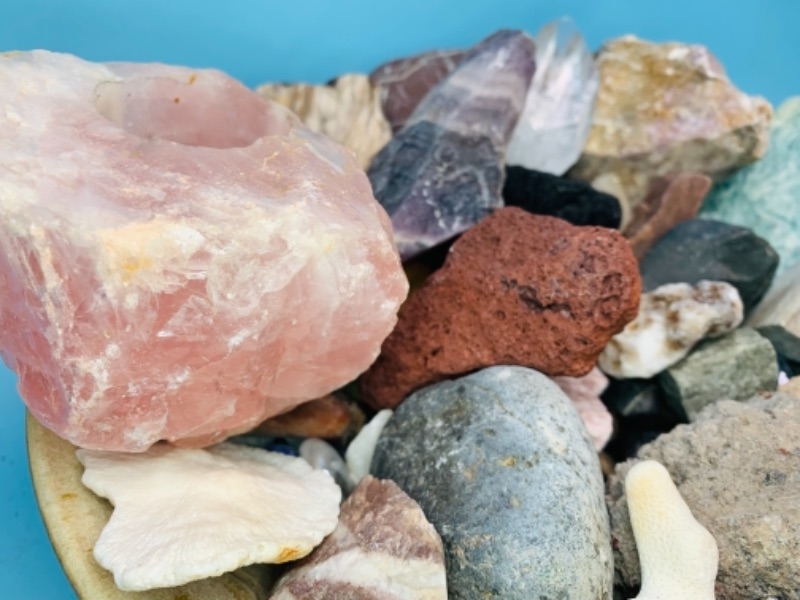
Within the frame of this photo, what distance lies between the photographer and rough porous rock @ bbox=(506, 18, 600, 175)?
145cm

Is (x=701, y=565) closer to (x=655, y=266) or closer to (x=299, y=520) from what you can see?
(x=299, y=520)

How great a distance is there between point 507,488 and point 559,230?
360 mm

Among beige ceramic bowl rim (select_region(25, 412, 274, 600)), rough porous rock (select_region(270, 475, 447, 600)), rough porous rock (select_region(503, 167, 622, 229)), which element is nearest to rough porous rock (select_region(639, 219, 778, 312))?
rough porous rock (select_region(503, 167, 622, 229))

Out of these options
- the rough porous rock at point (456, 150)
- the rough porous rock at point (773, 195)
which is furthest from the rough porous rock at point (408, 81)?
the rough porous rock at point (773, 195)

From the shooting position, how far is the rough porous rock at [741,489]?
34.8 inches

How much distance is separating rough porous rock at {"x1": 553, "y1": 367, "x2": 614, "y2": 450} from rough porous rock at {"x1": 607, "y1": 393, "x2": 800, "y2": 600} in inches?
3.2

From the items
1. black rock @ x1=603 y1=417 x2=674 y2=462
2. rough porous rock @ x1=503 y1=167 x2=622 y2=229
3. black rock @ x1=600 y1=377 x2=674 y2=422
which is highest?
rough porous rock @ x1=503 y1=167 x2=622 y2=229

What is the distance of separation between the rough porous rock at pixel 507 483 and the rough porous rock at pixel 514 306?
54 millimetres

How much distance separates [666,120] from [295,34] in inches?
27.8

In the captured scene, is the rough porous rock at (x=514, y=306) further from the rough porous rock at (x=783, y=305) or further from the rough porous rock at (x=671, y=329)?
the rough porous rock at (x=783, y=305)

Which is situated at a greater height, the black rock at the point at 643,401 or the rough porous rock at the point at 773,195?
the rough porous rock at the point at 773,195

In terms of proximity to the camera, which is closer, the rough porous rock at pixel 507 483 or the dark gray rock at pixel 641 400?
the rough porous rock at pixel 507 483

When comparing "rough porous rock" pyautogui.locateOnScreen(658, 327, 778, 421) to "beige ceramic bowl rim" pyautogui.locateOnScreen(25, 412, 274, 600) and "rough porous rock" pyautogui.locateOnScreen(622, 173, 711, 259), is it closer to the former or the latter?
"rough porous rock" pyautogui.locateOnScreen(622, 173, 711, 259)

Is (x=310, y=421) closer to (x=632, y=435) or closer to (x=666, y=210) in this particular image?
(x=632, y=435)
